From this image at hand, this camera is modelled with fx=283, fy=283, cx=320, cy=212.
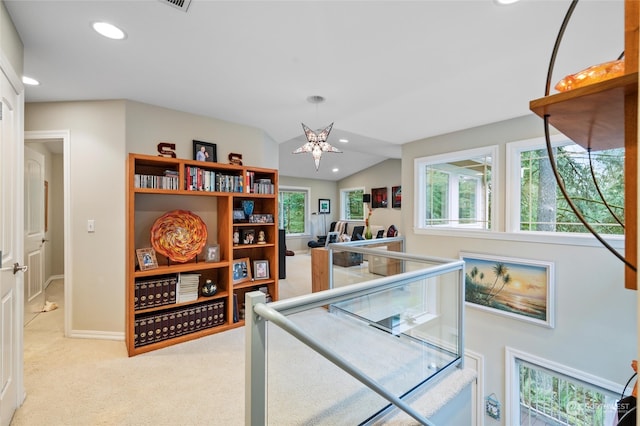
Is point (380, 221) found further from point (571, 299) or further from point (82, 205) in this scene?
point (82, 205)

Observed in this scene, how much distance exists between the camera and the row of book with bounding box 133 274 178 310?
2.63 meters

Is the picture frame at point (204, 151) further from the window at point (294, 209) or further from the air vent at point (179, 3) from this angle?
the window at point (294, 209)

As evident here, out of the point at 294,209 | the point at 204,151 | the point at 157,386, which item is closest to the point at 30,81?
the point at 204,151

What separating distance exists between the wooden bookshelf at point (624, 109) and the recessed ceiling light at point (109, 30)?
2.35 meters

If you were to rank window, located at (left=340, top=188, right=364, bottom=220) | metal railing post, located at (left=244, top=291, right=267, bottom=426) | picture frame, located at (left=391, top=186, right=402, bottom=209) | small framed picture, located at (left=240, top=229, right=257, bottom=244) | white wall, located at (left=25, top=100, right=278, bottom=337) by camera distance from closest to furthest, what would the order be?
metal railing post, located at (left=244, top=291, right=267, bottom=426) < white wall, located at (left=25, top=100, right=278, bottom=337) < small framed picture, located at (left=240, top=229, right=257, bottom=244) < picture frame, located at (left=391, top=186, right=402, bottom=209) < window, located at (left=340, top=188, right=364, bottom=220)

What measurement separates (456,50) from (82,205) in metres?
3.68

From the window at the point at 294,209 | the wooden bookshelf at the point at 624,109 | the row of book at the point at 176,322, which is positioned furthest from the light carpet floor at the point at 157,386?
the window at the point at 294,209

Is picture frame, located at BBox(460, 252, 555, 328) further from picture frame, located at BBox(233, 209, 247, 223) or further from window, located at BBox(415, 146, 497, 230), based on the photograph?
picture frame, located at BBox(233, 209, 247, 223)

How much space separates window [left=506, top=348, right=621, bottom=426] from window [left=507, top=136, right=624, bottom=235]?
5.38 ft

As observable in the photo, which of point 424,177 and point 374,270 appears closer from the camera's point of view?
point 374,270

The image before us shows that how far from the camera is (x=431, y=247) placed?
4.59 meters

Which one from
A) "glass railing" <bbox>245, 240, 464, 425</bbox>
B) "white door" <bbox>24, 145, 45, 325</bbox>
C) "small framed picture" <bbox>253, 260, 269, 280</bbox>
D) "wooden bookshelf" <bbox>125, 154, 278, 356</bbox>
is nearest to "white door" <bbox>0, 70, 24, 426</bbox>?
"wooden bookshelf" <bbox>125, 154, 278, 356</bbox>

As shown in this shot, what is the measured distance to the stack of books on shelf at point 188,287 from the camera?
9.49 ft

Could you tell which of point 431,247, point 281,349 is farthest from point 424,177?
point 281,349
